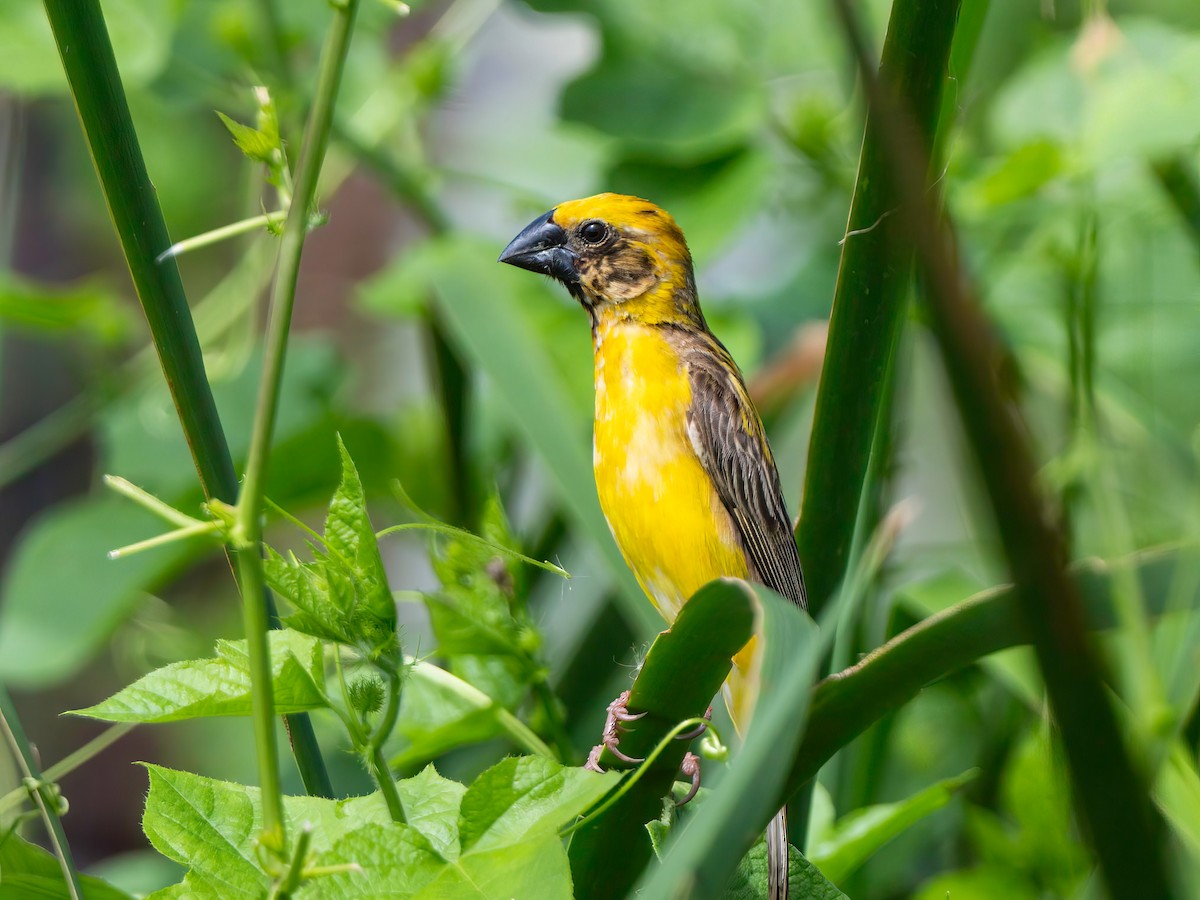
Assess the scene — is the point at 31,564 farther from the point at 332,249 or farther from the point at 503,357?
the point at 332,249

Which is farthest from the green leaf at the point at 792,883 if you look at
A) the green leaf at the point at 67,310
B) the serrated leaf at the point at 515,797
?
the green leaf at the point at 67,310

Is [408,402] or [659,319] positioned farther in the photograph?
[408,402]

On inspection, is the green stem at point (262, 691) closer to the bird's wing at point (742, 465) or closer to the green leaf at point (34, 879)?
the green leaf at point (34, 879)

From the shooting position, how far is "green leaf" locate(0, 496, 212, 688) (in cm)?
163

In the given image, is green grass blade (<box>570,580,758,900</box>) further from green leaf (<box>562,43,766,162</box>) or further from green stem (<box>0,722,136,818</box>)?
green leaf (<box>562,43,766,162</box>)

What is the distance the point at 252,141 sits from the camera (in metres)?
0.56

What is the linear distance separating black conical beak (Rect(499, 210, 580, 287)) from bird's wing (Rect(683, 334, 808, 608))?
0.21 metres

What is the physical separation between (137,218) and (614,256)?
869 mm

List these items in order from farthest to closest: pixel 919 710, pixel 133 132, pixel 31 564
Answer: pixel 31 564 < pixel 919 710 < pixel 133 132

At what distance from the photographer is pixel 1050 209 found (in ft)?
5.27

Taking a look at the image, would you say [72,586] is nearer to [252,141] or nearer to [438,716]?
[438,716]

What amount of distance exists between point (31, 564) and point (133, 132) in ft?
4.27

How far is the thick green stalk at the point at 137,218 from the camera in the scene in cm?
58

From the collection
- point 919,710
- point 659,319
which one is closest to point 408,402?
point 659,319
